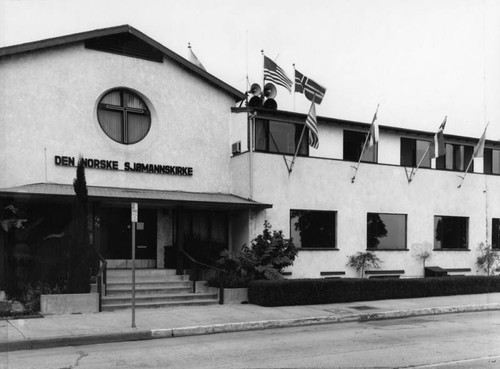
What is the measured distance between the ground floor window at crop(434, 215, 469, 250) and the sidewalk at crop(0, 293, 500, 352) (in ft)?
18.2

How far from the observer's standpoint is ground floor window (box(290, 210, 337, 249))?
65.8 ft

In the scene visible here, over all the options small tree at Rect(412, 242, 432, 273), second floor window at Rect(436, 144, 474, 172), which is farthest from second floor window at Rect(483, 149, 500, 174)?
small tree at Rect(412, 242, 432, 273)

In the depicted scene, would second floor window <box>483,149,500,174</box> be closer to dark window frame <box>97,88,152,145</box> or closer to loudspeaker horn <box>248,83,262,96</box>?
loudspeaker horn <box>248,83,262,96</box>

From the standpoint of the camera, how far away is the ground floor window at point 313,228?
2006 centimetres

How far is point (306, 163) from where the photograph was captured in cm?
2023

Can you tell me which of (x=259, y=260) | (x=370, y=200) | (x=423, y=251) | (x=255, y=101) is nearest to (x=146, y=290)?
(x=259, y=260)

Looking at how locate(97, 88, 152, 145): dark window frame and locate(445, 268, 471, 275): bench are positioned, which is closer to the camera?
locate(97, 88, 152, 145): dark window frame

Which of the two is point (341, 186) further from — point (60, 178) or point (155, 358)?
point (155, 358)

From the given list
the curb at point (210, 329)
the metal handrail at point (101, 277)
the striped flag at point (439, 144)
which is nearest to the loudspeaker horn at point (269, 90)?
the striped flag at point (439, 144)

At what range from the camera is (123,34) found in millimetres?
18391

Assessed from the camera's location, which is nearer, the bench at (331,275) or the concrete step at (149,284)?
the concrete step at (149,284)

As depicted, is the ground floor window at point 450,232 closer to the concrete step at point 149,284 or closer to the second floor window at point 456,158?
the second floor window at point 456,158

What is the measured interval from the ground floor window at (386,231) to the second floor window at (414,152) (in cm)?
236

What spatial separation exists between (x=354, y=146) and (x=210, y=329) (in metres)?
11.6
